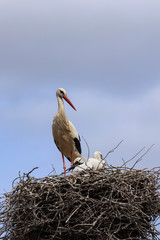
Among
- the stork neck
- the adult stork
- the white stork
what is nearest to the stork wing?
the adult stork

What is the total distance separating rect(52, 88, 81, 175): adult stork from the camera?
805cm

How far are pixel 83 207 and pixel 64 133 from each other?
9.19ft

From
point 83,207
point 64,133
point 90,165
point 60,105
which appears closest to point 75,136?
point 64,133

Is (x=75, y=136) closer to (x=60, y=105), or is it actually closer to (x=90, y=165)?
(x=60, y=105)

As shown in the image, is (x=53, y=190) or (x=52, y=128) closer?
(x=53, y=190)

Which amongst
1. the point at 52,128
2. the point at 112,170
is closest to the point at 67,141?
the point at 52,128

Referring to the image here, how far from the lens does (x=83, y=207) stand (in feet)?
17.7

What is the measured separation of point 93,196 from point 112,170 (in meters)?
0.38

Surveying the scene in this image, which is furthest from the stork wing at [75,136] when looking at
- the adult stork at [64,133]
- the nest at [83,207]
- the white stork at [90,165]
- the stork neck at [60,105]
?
the nest at [83,207]

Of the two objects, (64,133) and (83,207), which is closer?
(83,207)

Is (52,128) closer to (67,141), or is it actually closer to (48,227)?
(67,141)

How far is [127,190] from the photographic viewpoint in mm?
5457

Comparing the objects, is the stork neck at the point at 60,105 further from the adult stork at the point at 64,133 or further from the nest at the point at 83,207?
the nest at the point at 83,207

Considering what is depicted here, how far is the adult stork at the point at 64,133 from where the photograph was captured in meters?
8.05
